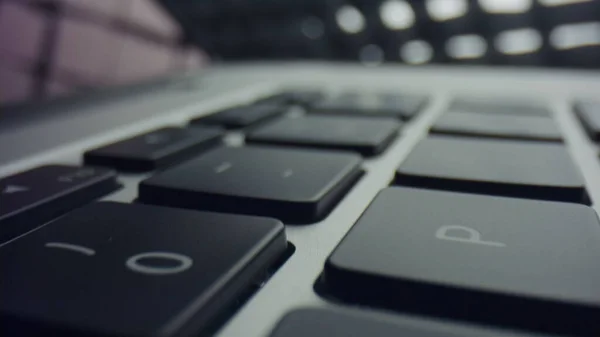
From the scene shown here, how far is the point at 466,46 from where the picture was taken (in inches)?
28.5

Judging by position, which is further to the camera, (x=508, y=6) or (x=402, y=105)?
(x=508, y=6)

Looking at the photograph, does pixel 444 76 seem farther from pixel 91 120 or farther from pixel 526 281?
pixel 526 281

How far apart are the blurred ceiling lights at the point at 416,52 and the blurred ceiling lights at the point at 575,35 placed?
14 centimetres

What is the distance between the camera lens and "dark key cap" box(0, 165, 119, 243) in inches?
7.6

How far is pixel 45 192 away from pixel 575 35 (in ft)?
2.05

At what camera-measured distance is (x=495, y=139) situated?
331 millimetres

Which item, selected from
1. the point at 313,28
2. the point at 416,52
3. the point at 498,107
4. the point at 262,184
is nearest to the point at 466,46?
the point at 416,52

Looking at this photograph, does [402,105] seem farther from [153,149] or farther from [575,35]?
[575,35]

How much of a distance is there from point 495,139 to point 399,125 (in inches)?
2.2

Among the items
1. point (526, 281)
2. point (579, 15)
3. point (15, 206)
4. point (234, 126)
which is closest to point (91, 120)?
point (234, 126)

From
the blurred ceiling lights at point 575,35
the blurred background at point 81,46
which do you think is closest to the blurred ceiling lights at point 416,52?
the blurred ceiling lights at point 575,35

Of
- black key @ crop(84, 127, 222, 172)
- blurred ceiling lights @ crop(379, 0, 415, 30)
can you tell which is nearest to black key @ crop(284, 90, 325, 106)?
black key @ crop(84, 127, 222, 172)

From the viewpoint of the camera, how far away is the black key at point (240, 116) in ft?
1.21

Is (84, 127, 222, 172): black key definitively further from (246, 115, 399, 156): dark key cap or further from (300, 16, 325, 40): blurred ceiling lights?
(300, 16, 325, 40): blurred ceiling lights
